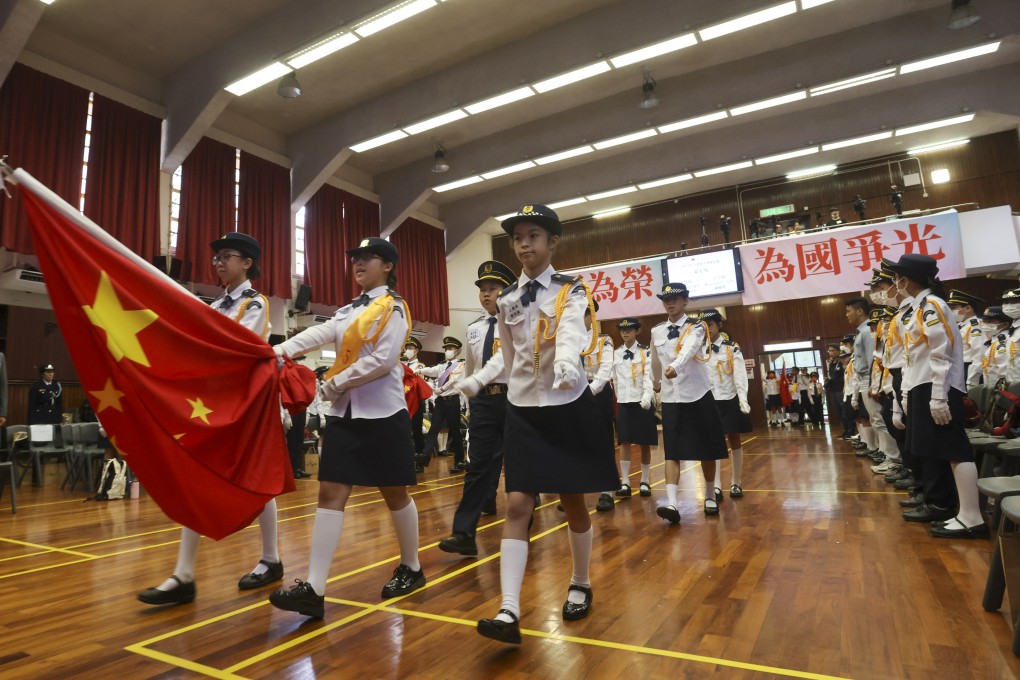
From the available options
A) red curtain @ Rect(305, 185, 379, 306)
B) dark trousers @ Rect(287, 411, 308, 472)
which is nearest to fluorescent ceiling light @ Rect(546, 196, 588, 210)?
red curtain @ Rect(305, 185, 379, 306)

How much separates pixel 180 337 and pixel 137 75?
35.4 ft

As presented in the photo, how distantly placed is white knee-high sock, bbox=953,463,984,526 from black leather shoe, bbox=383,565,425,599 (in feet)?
10.1

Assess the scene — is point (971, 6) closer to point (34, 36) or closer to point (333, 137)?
point (333, 137)

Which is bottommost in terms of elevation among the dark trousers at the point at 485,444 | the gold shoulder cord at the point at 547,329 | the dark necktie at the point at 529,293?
the dark trousers at the point at 485,444

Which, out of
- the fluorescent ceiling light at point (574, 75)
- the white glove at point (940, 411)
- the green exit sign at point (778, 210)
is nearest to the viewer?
the white glove at point (940, 411)

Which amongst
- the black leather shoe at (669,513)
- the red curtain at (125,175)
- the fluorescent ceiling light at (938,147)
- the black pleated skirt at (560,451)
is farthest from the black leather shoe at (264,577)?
the fluorescent ceiling light at (938,147)

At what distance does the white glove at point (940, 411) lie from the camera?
10.6 feet

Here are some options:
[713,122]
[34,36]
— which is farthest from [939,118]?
[34,36]

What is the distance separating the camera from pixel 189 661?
1.98 meters

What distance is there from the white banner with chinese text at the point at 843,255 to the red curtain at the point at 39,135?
455 inches

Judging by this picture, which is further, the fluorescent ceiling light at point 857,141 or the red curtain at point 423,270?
the red curtain at point 423,270

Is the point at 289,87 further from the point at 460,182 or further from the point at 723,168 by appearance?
the point at 723,168

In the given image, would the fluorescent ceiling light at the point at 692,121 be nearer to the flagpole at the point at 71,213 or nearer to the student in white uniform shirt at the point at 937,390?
the student in white uniform shirt at the point at 937,390

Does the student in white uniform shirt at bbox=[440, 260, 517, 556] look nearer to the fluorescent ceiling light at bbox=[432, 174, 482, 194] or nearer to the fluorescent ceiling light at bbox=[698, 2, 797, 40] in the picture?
the fluorescent ceiling light at bbox=[698, 2, 797, 40]
